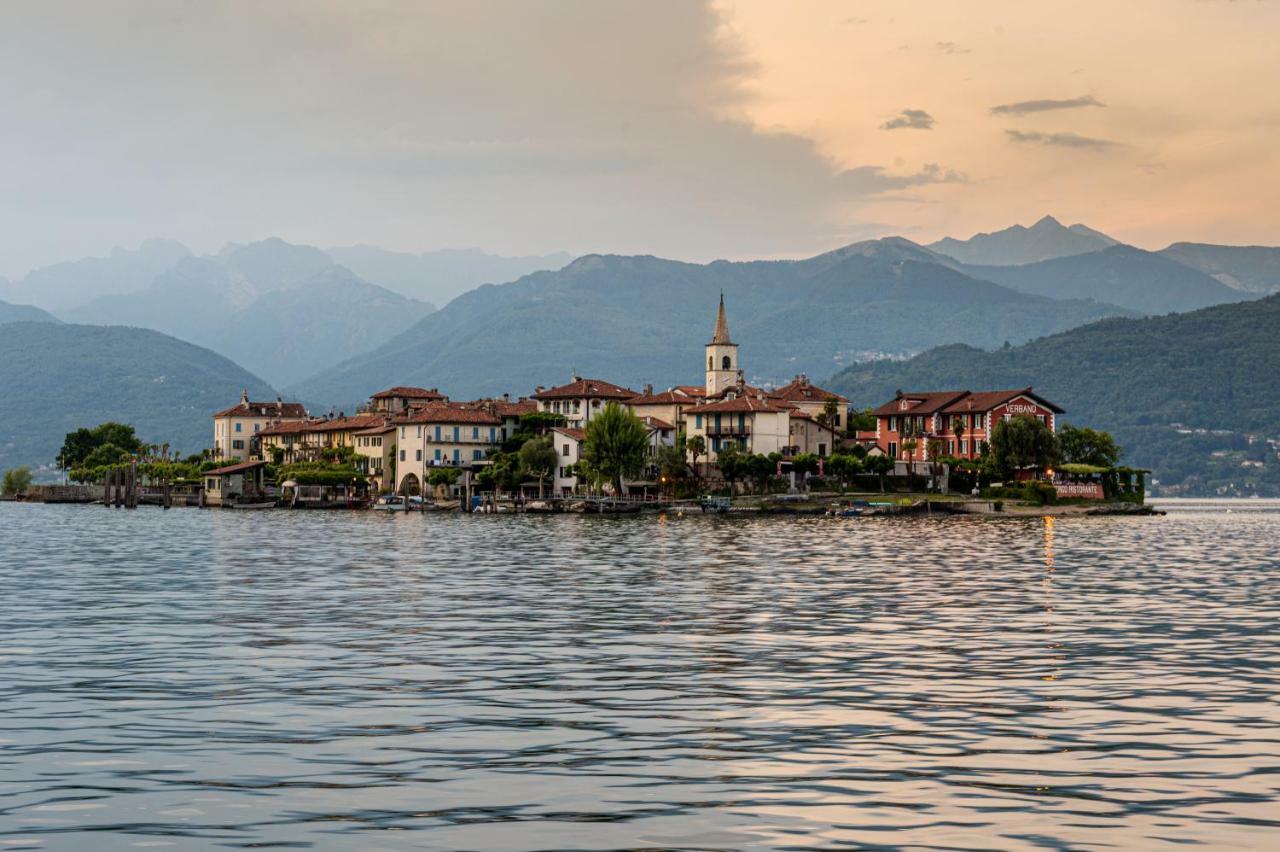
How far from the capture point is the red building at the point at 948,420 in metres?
171

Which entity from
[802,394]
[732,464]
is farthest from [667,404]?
[732,464]

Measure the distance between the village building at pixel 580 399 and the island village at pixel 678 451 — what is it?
0.22m

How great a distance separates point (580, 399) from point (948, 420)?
163 feet

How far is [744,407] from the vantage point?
6609 inches

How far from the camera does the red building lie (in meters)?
171

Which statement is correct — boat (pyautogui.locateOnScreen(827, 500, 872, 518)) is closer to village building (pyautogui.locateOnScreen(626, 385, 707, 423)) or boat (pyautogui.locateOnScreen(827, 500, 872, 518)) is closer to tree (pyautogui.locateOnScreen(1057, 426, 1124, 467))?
village building (pyautogui.locateOnScreen(626, 385, 707, 423))

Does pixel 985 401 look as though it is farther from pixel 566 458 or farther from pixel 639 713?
pixel 639 713

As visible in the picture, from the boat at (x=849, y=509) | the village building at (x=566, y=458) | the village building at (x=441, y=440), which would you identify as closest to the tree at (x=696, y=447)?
the village building at (x=566, y=458)

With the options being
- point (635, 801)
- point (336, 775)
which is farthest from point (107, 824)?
point (635, 801)

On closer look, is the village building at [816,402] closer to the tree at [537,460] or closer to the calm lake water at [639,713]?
the tree at [537,460]

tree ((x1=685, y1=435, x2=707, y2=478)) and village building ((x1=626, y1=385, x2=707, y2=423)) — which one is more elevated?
village building ((x1=626, y1=385, x2=707, y2=423))

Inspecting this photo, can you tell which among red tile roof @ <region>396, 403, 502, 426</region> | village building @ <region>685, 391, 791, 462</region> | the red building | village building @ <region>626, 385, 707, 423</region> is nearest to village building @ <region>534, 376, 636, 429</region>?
village building @ <region>626, 385, 707, 423</region>

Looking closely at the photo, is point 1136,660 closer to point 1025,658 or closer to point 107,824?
point 1025,658

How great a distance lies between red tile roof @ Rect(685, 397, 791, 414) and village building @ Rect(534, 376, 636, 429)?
21245 millimetres
